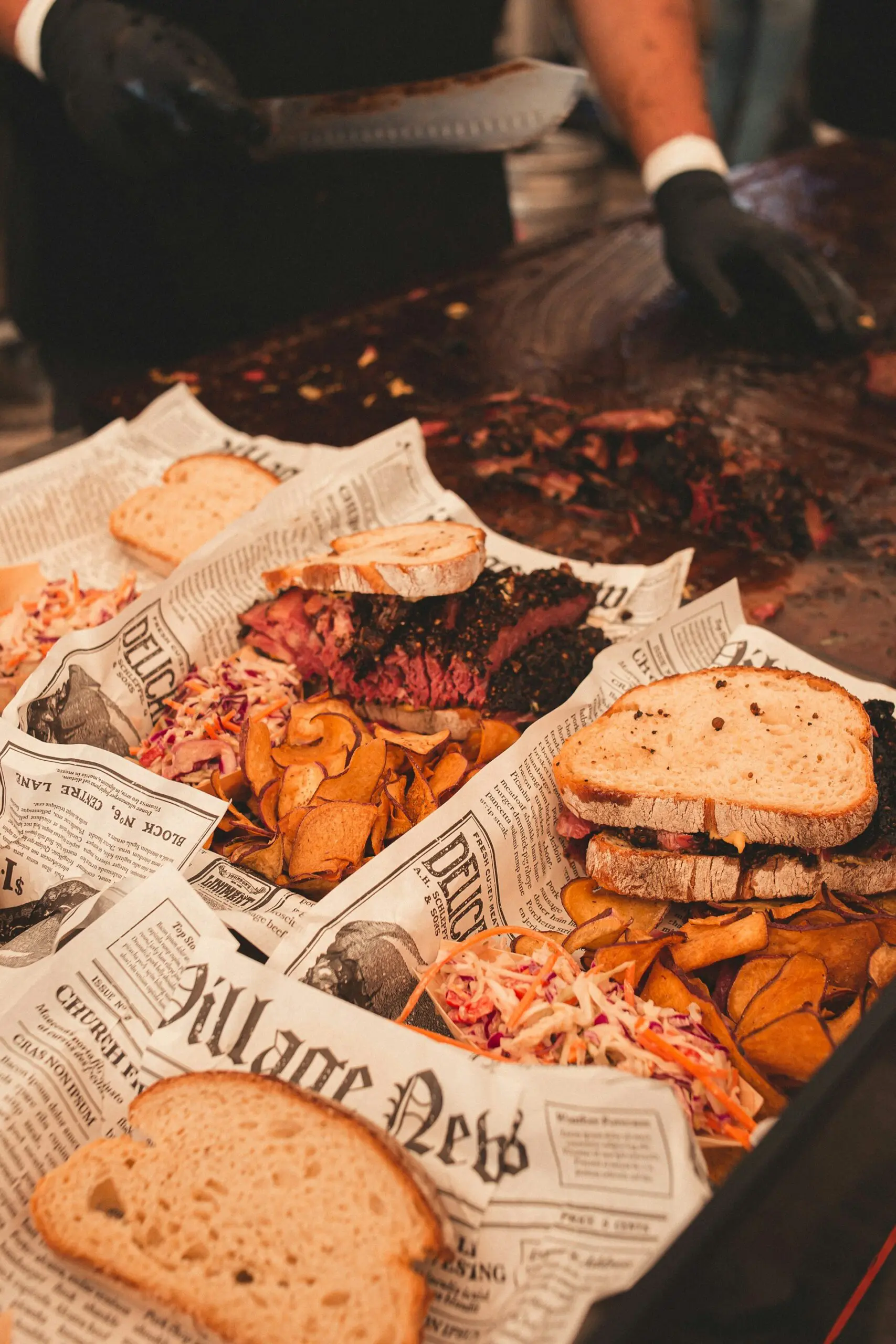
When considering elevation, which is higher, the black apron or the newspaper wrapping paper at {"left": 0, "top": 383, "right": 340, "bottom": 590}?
the black apron

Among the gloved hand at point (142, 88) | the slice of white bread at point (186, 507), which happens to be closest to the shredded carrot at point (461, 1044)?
the slice of white bread at point (186, 507)

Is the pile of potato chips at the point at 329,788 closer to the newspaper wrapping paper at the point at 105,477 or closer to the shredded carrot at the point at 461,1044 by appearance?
the shredded carrot at the point at 461,1044

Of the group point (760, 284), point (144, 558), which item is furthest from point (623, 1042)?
point (760, 284)

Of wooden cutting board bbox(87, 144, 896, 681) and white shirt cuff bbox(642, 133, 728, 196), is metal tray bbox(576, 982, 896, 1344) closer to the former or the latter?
wooden cutting board bbox(87, 144, 896, 681)

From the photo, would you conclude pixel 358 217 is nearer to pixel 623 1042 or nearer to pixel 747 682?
pixel 747 682

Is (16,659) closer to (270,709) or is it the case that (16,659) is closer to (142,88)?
(270,709)

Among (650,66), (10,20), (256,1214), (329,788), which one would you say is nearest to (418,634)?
(329,788)

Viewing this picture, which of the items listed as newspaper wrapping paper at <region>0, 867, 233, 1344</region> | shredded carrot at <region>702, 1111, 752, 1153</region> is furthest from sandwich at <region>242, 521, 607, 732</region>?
shredded carrot at <region>702, 1111, 752, 1153</region>
